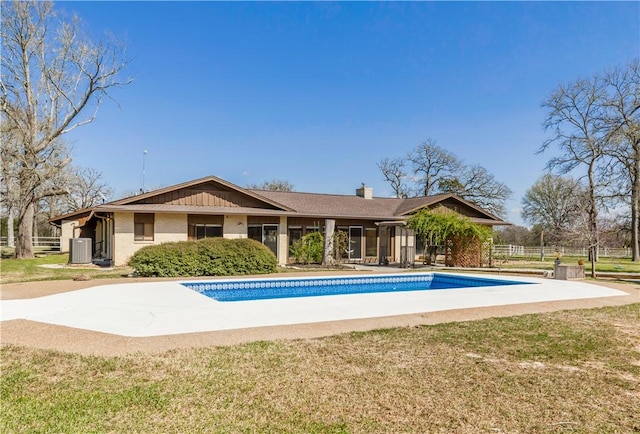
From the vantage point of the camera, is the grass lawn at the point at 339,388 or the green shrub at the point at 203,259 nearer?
the grass lawn at the point at 339,388

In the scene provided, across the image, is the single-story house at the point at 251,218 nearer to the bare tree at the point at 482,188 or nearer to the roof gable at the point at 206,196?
the roof gable at the point at 206,196

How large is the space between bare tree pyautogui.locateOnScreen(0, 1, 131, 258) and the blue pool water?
53.6ft

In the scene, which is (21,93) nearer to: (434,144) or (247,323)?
(247,323)

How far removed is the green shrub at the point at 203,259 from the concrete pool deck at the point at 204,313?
220 cm

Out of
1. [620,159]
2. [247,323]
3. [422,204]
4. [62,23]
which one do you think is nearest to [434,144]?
[620,159]

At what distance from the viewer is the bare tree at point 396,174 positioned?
152 feet

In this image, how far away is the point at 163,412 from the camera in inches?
147

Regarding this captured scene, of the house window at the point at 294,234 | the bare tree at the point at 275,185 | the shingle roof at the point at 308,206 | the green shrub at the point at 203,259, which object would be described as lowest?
the green shrub at the point at 203,259

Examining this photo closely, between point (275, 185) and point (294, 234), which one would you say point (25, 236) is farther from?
point (275, 185)

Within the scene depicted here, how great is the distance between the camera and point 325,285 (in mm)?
14148

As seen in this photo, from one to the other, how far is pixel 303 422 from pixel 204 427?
82cm

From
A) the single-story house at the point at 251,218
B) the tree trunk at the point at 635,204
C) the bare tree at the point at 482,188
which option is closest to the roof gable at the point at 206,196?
the single-story house at the point at 251,218

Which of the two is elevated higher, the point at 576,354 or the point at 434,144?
the point at 434,144

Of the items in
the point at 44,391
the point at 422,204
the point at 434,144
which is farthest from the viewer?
the point at 434,144
